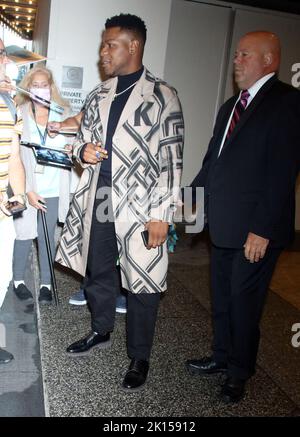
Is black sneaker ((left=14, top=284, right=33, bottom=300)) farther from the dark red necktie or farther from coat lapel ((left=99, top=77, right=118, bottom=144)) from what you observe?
the dark red necktie

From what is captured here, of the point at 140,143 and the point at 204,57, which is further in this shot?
the point at 204,57

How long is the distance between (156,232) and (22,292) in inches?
70.2

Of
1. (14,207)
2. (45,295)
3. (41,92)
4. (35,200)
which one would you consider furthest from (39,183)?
(14,207)

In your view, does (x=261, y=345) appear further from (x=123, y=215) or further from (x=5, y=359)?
(x=5, y=359)

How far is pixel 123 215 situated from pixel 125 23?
1090mm

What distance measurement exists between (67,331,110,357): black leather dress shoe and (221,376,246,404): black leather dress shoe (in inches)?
35.1

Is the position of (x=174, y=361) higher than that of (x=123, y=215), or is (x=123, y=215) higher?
(x=123, y=215)

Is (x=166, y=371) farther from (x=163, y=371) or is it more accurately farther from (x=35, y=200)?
(x=35, y=200)

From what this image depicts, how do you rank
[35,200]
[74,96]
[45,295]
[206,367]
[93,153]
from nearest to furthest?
[93,153] < [206,367] < [35,200] < [45,295] < [74,96]

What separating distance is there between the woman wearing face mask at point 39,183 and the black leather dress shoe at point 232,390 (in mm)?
1725

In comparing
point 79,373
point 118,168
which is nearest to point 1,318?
point 79,373

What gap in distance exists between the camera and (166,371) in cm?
291

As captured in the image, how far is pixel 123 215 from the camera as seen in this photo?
2.64 metres

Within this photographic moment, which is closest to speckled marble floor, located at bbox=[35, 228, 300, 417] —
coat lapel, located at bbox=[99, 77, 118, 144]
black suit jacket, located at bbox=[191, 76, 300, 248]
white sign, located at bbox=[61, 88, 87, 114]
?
black suit jacket, located at bbox=[191, 76, 300, 248]
